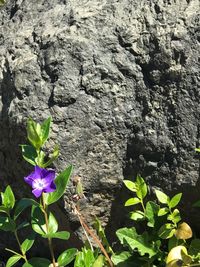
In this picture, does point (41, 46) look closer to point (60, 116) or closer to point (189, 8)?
point (60, 116)

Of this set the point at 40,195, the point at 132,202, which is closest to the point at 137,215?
the point at 132,202

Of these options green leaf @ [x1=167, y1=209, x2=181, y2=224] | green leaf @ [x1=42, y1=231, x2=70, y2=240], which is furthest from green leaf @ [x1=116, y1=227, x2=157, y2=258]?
green leaf @ [x1=42, y1=231, x2=70, y2=240]

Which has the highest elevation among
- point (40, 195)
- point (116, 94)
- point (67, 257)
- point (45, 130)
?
point (116, 94)

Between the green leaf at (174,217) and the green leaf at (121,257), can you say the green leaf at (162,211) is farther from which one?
the green leaf at (121,257)

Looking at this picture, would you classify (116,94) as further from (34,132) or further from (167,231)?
(167,231)

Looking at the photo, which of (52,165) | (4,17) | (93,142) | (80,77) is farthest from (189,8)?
(4,17)

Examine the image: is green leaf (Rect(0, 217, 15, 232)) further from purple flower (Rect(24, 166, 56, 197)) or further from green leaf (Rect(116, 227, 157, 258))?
green leaf (Rect(116, 227, 157, 258))
